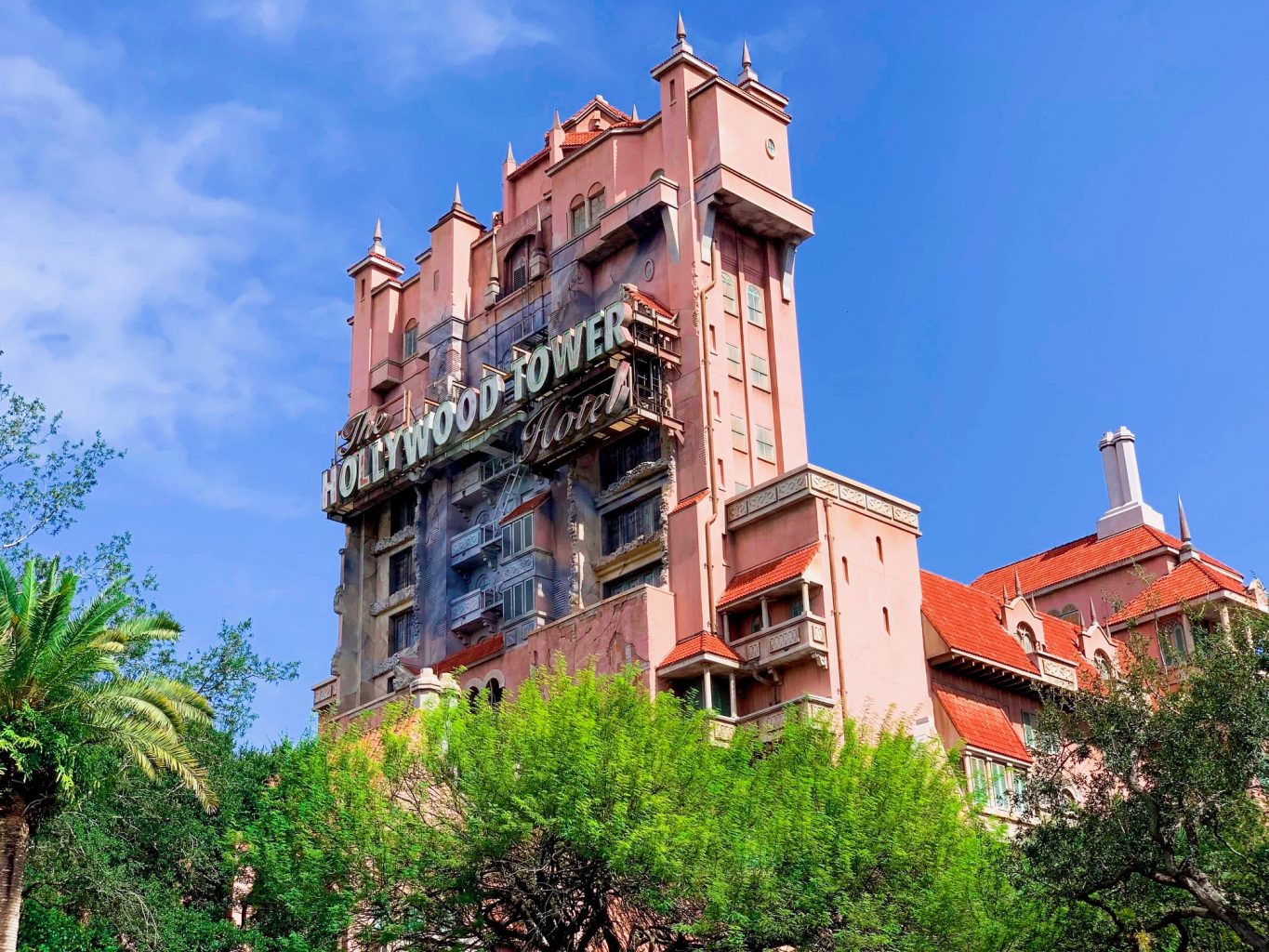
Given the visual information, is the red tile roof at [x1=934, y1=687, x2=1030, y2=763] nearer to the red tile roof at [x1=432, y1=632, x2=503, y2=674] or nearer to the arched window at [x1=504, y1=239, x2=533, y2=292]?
the red tile roof at [x1=432, y1=632, x2=503, y2=674]

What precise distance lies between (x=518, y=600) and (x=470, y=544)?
4.31m

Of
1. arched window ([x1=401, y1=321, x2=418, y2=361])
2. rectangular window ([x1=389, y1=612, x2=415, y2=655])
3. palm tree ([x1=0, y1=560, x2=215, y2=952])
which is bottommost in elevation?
palm tree ([x1=0, y1=560, x2=215, y2=952])

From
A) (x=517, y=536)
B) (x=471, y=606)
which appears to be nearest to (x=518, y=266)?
(x=517, y=536)

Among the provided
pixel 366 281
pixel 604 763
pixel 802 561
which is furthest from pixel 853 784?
pixel 366 281

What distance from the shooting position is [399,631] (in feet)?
199

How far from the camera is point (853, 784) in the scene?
3722cm

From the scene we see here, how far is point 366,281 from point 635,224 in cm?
1690

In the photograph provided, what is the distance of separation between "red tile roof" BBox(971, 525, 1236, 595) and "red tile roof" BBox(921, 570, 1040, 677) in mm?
10879

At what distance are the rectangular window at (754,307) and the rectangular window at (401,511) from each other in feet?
50.0

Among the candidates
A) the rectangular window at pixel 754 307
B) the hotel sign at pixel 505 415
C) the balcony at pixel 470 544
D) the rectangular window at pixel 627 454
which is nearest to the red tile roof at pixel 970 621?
the rectangular window at pixel 627 454

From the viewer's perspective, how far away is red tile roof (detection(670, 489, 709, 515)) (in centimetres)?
4897

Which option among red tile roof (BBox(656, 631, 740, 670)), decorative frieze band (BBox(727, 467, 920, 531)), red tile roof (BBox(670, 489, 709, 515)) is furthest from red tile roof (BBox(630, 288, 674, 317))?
red tile roof (BBox(656, 631, 740, 670))

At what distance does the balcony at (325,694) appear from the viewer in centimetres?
6150

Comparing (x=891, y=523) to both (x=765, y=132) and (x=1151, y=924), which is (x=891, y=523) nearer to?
(x=765, y=132)
